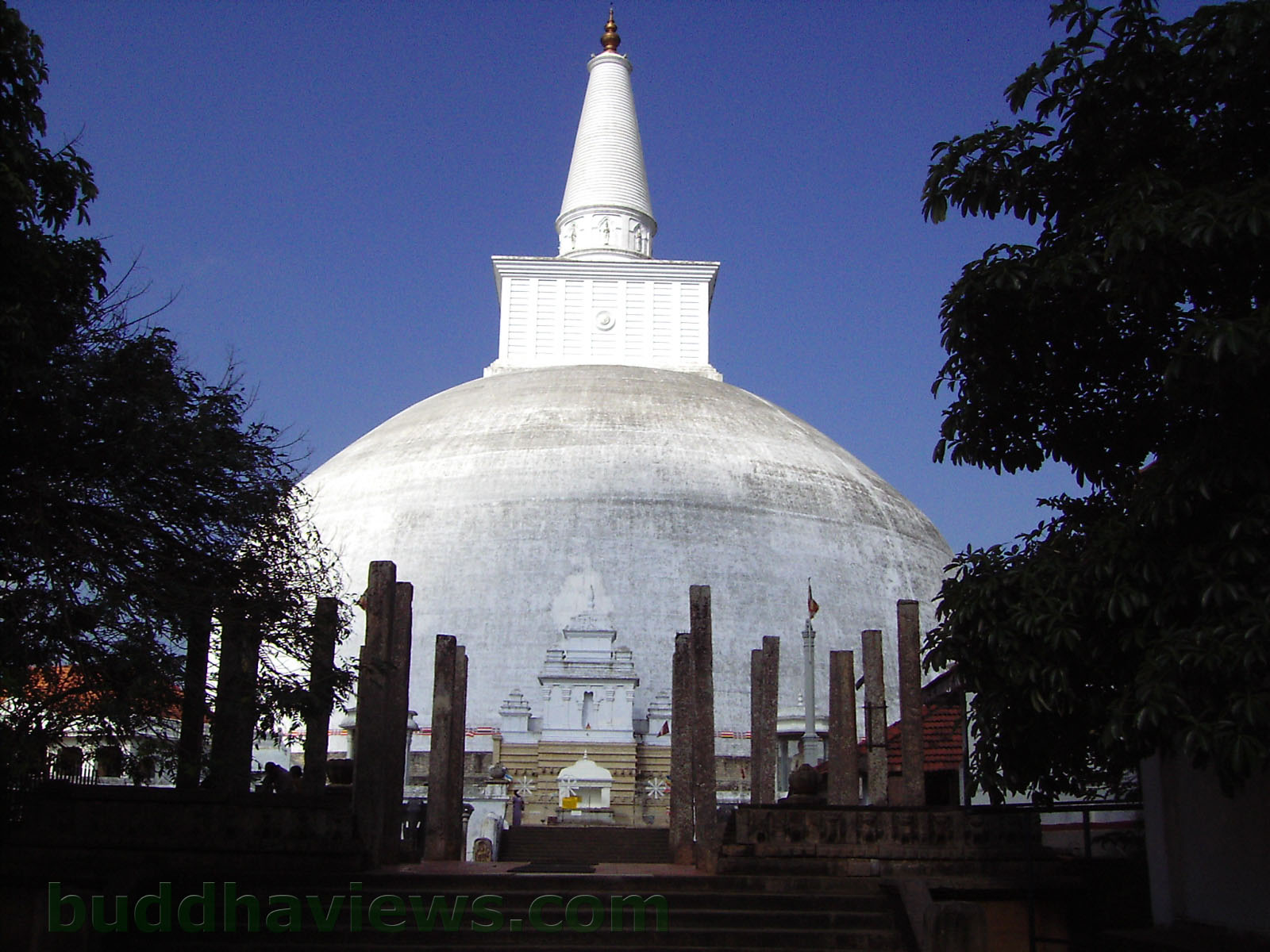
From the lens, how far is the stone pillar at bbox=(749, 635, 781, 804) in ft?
55.8

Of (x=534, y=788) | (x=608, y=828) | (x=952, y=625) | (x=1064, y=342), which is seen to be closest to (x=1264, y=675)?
(x=952, y=625)

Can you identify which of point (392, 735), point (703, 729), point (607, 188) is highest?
point (607, 188)

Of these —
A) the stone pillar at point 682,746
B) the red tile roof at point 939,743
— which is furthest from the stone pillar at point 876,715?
the stone pillar at point 682,746

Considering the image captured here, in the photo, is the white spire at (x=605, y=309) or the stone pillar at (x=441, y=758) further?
the white spire at (x=605, y=309)

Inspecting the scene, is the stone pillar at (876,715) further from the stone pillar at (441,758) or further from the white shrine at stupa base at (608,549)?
the white shrine at stupa base at (608,549)

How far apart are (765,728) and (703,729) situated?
14.2 feet

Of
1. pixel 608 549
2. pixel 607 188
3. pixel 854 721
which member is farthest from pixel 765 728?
pixel 607 188

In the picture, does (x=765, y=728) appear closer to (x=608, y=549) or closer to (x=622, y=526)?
(x=608, y=549)

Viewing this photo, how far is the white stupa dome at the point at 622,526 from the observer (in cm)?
2684

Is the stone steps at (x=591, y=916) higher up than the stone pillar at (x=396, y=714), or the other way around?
the stone pillar at (x=396, y=714)

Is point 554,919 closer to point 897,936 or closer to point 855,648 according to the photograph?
point 897,936

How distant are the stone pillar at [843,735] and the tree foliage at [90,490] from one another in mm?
8381

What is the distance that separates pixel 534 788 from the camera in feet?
82.9

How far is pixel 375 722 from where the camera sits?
1194 centimetres
